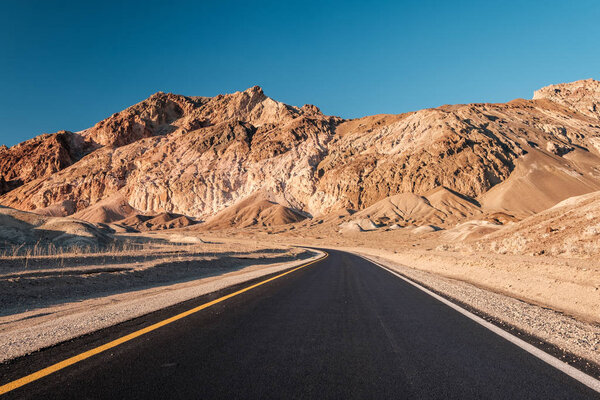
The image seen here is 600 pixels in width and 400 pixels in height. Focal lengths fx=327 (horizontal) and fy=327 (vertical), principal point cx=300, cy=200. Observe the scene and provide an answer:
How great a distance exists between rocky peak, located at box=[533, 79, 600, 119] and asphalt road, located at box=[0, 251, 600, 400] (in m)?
182

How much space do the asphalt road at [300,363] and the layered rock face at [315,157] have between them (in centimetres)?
8525

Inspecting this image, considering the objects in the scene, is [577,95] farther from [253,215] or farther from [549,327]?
[549,327]

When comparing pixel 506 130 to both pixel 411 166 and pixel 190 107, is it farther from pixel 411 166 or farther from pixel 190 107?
pixel 190 107

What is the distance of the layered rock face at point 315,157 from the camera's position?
9262cm

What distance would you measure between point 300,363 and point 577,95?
197809mm

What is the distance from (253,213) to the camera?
10125 cm

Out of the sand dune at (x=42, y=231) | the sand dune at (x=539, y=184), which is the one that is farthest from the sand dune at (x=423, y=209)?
the sand dune at (x=42, y=231)

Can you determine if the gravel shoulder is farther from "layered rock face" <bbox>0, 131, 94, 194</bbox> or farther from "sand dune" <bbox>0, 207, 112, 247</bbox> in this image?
"layered rock face" <bbox>0, 131, 94, 194</bbox>

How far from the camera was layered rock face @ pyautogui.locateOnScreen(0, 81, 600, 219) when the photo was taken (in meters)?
92.6

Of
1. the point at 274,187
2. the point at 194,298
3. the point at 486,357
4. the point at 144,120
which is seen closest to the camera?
the point at 486,357

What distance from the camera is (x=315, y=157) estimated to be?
389 feet

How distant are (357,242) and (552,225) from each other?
41482 mm

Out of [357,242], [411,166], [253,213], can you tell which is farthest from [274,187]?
[357,242]

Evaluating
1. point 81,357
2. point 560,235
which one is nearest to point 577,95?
point 560,235
